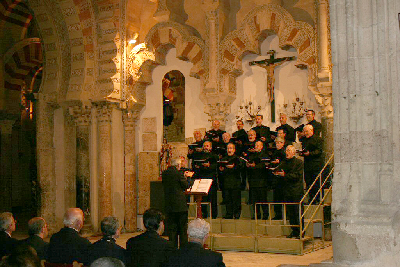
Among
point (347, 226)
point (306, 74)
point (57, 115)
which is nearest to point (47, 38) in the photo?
point (57, 115)

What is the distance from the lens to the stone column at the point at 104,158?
1137cm

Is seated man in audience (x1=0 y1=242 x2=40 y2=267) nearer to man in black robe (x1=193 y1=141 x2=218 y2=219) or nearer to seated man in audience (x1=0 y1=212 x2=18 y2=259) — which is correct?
seated man in audience (x1=0 y1=212 x2=18 y2=259)

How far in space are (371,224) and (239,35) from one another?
24.8ft

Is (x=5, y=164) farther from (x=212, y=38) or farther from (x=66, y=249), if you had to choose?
(x=66, y=249)

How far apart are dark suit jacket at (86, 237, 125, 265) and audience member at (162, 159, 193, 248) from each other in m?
3.37

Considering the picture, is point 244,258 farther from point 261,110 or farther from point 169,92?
point 169,92

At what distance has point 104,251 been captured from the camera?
421 cm

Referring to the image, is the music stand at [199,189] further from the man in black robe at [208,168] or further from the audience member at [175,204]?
the man in black robe at [208,168]

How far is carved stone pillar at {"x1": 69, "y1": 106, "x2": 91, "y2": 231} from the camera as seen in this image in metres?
11.5

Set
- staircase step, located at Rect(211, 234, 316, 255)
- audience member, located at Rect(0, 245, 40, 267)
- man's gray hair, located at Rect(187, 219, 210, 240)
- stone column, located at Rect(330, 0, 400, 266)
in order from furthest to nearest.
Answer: staircase step, located at Rect(211, 234, 316, 255) → stone column, located at Rect(330, 0, 400, 266) → man's gray hair, located at Rect(187, 219, 210, 240) → audience member, located at Rect(0, 245, 40, 267)

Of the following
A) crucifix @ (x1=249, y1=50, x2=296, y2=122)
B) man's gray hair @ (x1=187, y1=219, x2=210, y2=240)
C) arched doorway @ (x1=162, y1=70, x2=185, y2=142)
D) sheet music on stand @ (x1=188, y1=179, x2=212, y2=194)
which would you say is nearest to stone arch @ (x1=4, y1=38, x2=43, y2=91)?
arched doorway @ (x1=162, y1=70, x2=185, y2=142)

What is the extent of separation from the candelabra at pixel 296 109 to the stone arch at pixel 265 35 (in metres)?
0.65

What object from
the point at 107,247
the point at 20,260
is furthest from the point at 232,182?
the point at 20,260

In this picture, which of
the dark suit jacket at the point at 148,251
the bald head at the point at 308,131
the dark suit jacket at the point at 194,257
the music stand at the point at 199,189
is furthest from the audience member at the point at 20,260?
the bald head at the point at 308,131
